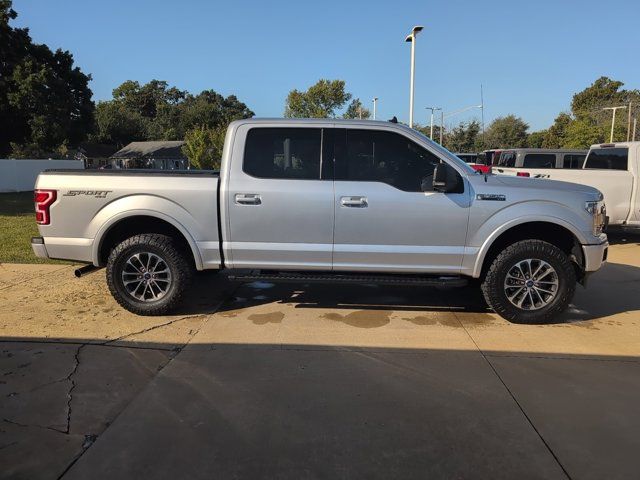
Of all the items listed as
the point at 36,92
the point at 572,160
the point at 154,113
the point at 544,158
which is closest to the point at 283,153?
the point at 544,158

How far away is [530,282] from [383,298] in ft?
5.87

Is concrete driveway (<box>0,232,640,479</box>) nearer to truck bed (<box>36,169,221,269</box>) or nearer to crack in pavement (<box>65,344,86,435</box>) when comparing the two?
crack in pavement (<box>65,344,86,435</box>)

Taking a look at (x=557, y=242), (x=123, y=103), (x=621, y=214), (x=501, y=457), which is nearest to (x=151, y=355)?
(x=501, y=457)

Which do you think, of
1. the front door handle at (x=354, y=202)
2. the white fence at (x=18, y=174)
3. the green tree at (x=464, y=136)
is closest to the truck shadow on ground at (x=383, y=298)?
the front door handle at (x=354, y=202)

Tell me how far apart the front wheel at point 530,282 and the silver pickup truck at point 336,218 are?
0.01 metres

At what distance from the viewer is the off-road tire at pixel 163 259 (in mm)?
5422

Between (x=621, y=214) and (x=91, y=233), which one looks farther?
→ (x=621, y=214)

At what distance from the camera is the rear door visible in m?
5.24

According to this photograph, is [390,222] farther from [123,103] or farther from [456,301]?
[123,103]

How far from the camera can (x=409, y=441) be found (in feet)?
10.4

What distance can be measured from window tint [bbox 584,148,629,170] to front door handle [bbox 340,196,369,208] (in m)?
7.48

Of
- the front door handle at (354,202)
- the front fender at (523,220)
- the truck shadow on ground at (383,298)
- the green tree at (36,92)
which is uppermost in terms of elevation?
the green tree at (36,92)

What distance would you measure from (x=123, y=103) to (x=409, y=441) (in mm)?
122248

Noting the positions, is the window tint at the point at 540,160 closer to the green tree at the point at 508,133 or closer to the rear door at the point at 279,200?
the rear door at the point at 279,200
